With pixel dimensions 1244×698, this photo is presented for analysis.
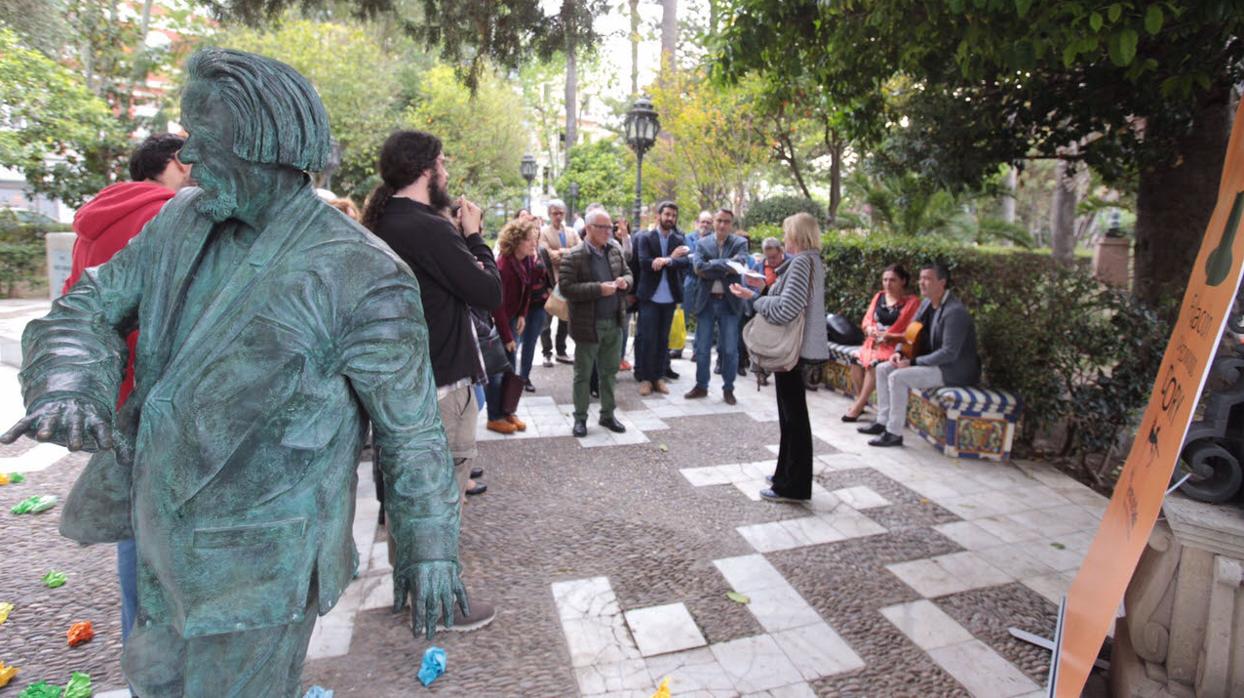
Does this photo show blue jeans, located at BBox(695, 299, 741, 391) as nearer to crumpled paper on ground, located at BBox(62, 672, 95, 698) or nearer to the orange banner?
the orange banner

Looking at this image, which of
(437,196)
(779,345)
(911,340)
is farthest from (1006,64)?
(437,196)

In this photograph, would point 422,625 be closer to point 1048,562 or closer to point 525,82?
point 1048,562

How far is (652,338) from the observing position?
751 centimetres

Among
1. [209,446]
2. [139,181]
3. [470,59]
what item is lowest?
[209,446]

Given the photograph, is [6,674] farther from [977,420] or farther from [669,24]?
Result: [669,24]

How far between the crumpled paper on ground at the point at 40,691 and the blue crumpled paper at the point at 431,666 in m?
1.33

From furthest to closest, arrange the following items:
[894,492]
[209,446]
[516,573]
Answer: [894,492], [516,573], [209,446]

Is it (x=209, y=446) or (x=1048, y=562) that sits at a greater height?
(x=209, y=446)

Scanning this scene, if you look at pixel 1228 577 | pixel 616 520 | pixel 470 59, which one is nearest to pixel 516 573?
pixel 616 520

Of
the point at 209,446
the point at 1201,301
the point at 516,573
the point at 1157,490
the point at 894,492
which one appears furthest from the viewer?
the point at 894,492

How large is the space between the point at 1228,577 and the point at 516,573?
9.75ft

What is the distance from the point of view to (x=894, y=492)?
15.9 ft

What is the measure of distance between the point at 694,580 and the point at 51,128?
15.1m

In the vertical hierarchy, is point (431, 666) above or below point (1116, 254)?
below
